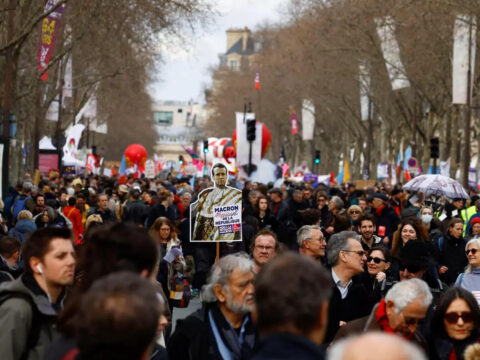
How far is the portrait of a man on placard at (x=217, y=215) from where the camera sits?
1216cm

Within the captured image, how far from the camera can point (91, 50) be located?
44812 mm

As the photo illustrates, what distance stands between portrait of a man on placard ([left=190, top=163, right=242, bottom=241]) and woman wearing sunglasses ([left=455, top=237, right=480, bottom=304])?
3.82 meters

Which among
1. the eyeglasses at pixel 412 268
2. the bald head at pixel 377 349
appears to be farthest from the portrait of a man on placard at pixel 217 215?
the bald head at pixel 377 349

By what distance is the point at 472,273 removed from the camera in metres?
8.49

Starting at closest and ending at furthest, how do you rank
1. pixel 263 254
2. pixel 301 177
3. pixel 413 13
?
1. pixel 263 254
2. pixel 413 13
3. pixel 301 177

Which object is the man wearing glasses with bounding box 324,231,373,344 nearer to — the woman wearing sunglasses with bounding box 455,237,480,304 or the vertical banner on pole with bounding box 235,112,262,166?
the woman wearing sunglasses with bounding box 455,237,480,304

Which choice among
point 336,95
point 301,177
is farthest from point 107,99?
point 301,177

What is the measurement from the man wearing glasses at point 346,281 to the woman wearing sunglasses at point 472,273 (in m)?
0.89

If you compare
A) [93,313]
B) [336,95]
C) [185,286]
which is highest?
[336,95]

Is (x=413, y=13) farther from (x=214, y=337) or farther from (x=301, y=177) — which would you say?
(x=214, y=337)

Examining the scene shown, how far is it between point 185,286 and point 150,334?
7.24 m

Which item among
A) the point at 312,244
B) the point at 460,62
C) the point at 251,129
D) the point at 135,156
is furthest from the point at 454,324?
the point at 135,156

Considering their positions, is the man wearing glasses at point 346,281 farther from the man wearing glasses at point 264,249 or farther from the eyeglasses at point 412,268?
the man wearing glasses at point 264,249

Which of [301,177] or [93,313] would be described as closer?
[93,313]
